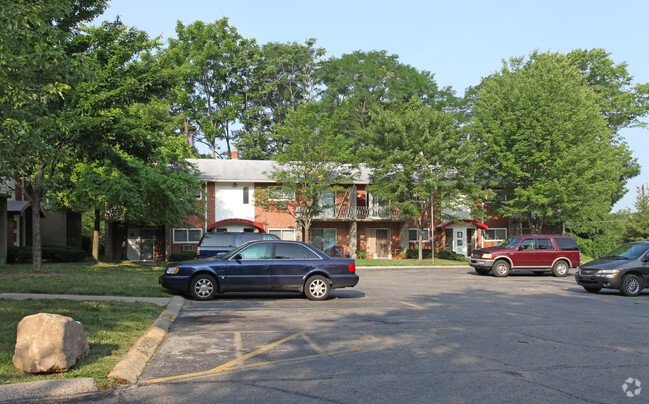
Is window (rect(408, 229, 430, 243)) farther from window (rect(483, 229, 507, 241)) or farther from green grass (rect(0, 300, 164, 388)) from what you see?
green grass (rect(0, 300, 164, 388))

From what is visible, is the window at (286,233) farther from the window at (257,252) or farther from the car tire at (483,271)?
the window at (257,252)

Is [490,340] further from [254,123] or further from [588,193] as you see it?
[254,123]

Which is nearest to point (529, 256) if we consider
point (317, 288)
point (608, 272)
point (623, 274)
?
point (608, 272)

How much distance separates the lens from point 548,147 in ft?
116

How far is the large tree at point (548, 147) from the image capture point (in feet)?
113

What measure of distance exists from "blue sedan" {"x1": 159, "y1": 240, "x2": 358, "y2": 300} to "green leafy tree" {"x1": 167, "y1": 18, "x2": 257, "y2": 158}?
4184 centimetres

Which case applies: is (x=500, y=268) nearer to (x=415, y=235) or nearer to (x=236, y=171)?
(x=415, y=235)

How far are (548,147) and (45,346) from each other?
34.9m

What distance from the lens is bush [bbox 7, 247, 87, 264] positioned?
91.3 ft

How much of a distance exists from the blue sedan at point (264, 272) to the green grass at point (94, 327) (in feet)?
7.25

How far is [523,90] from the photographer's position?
3712 cm

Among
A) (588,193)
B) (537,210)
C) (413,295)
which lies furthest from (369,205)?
(413,295)

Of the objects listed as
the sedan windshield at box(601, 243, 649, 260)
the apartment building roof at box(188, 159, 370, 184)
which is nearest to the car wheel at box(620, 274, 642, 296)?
the sedan windshield at box(601, 243, 649, 260)

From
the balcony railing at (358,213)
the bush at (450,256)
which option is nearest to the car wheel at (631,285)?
the bush at (450,256)
